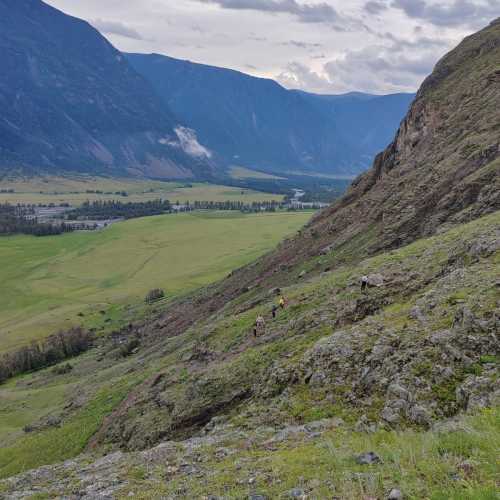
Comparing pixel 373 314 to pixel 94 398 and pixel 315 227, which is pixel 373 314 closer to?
pixel 94 398

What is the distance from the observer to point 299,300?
3666 centimetres

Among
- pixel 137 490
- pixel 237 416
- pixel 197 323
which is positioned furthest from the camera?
pixel 197 323

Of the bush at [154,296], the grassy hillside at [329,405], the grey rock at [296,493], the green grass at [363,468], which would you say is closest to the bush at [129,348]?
the grassy hillside at [329,405]

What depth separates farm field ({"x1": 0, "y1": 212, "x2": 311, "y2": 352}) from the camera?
4456 inches

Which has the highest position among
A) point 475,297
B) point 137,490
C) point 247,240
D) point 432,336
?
point 475,297

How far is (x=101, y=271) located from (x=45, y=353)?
69086mm

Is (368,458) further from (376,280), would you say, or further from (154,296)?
(154,296)

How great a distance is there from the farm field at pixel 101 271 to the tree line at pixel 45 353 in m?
8.99

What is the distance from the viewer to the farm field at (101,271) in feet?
371

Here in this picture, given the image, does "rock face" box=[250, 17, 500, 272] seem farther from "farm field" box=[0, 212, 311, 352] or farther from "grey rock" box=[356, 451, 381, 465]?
"farm field" box=[0, 212, 311, 352]

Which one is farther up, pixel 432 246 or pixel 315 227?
pixel 432 246

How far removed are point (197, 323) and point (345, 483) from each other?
5012 centimetres

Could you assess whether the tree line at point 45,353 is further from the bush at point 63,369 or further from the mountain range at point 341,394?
the mountain range at point 341,394

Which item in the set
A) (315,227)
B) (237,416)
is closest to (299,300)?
(237,416)
